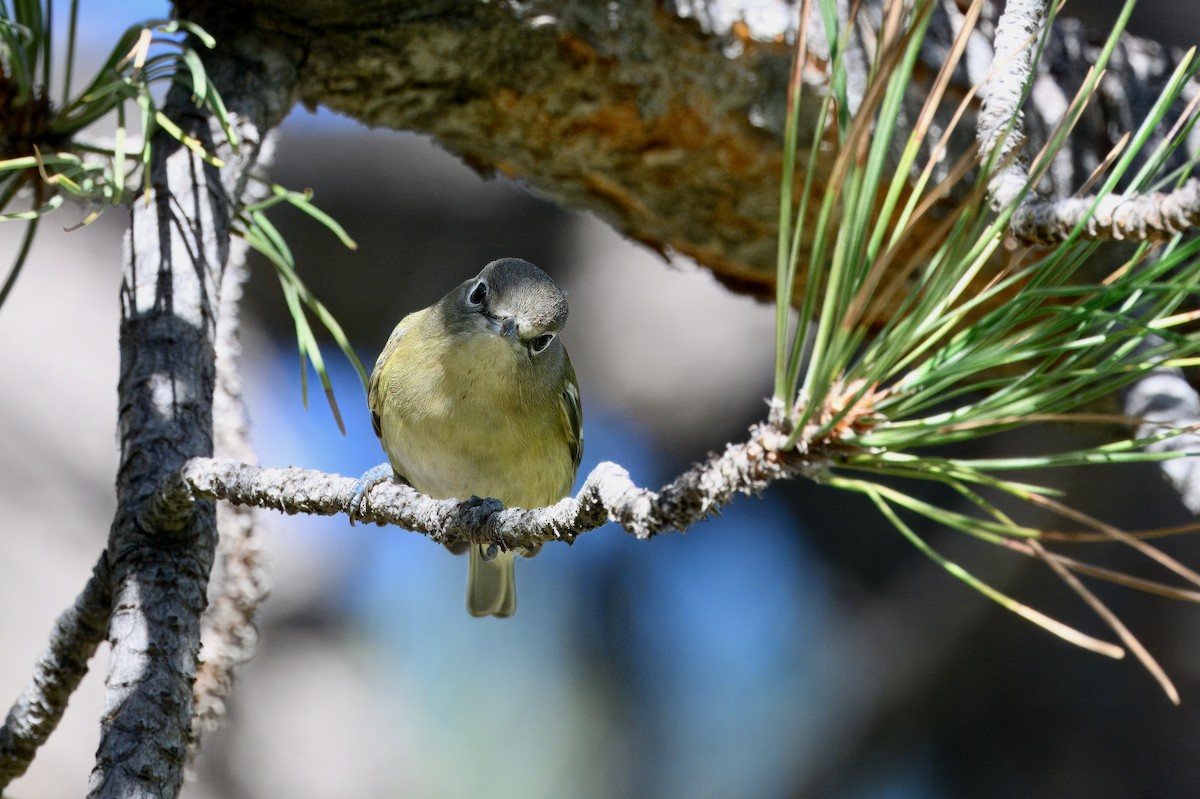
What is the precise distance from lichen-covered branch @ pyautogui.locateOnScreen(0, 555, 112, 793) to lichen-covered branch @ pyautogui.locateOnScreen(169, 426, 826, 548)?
0.33m

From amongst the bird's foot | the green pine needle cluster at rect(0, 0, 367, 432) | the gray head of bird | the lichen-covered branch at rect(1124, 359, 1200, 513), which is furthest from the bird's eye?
the lichen-covered branch at rect(1124, 359, 1200, 513)

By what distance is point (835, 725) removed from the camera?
6289mm

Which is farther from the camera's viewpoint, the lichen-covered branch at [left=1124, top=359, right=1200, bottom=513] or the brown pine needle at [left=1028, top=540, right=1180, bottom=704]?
the lichen-covered branch at [left=1124, top=359, right=1200, bottom=513]

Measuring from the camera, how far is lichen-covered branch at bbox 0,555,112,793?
7.23 feet

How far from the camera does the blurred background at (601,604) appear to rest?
195 inches

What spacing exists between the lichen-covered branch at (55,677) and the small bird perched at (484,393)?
2.84ft

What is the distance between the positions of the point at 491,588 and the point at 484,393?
1.25 metres

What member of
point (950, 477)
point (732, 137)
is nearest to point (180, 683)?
point (950, 477)

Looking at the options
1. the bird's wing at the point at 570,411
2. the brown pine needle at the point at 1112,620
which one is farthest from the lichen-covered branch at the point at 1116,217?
the bird's wing at the point at 570,411

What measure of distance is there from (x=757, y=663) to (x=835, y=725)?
626mm

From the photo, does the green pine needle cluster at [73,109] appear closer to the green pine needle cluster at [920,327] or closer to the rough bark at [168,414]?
the rough bark at [168,414]

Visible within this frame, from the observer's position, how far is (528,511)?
1.68 meters

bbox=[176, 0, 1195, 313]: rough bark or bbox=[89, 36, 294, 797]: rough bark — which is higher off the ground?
bbox=[176, 0, 1195, 313]: rough bark

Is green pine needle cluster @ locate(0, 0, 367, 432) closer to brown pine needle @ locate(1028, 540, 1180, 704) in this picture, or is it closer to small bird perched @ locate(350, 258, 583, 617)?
small bird perched @ locate(350, 258, 583, 617)
